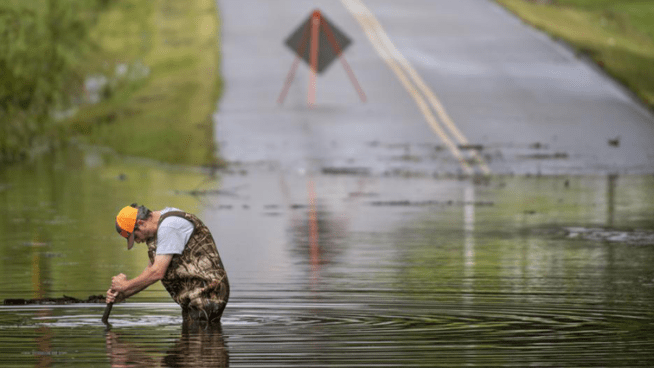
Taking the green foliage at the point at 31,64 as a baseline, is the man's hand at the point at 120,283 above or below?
below

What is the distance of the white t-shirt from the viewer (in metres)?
11.1

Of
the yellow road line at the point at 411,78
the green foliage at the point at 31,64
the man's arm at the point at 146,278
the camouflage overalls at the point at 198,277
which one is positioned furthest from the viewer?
the yellow road line at the point at 411,78

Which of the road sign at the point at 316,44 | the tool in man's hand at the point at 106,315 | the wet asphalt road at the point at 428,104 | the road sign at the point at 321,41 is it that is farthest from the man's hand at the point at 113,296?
the road sign at the point at 321,41

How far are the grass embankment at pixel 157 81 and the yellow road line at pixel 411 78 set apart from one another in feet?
14.0

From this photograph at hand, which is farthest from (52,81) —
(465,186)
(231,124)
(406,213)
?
(406,213)

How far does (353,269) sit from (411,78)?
75.6ft

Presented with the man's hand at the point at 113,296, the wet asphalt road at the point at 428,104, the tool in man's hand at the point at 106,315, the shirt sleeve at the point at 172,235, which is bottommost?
the tool in man's hand at the point at 106,315

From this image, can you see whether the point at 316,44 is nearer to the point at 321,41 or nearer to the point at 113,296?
the point at 321,41

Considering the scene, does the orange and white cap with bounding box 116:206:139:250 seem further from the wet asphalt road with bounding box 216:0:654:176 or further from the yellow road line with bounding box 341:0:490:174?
the yellow road line with bounding box 341:0:490:174

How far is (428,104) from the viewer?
35.0 metres

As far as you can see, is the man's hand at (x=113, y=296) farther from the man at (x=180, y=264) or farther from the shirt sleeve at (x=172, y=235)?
the shirt sleeve at (x=172, y=235)

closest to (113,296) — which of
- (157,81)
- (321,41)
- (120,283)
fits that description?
(120,283)

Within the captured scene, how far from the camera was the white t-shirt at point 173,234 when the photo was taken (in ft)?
36.4

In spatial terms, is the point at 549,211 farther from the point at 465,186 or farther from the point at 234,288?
the point at 234,288
